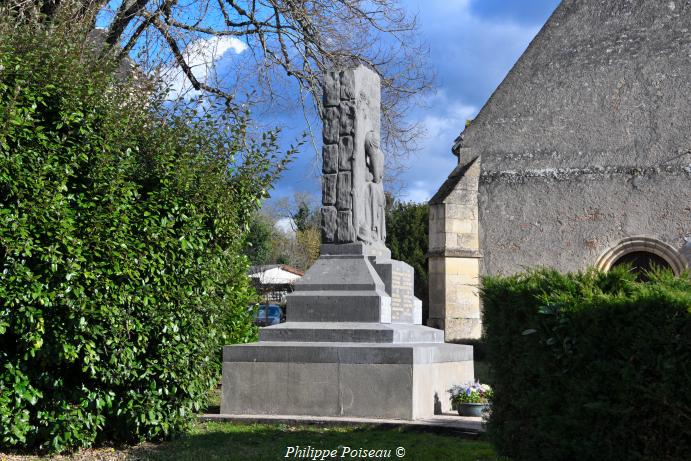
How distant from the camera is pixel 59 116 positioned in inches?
267

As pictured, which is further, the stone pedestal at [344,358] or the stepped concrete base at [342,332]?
the stepped concrete base at [342,332]

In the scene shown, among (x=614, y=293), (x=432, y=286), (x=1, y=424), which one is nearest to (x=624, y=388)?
(x=614, y=293)

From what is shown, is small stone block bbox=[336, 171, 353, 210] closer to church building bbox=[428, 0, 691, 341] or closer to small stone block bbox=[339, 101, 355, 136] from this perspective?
small stone block bbox=[339, 101, 355, 136]

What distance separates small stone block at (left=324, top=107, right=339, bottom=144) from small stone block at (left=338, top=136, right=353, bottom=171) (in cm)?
10

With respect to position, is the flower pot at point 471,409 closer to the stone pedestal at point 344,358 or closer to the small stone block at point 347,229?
the stone pedestal at point 344,358

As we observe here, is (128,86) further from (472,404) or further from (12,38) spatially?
(472,404)

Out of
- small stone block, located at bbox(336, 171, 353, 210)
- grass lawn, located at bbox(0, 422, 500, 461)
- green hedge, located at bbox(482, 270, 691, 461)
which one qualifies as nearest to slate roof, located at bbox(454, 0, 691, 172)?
small stone block, located at bbox(336, 171, 353, 210)

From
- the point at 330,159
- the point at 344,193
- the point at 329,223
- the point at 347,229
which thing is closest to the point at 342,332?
the point at 347,229

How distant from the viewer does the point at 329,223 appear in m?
9.77

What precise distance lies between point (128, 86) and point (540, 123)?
1284 centimetres

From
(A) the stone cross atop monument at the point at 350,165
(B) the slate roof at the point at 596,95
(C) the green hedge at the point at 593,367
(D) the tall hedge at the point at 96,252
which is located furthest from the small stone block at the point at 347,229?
(B) the slate roof at the point at 596,95

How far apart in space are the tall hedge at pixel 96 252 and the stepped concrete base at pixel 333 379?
1.01 metres

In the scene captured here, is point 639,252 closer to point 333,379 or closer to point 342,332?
point 342,332

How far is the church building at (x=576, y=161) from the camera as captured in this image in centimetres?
1755
